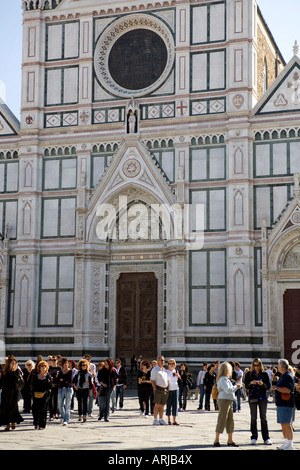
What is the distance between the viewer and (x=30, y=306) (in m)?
34.5

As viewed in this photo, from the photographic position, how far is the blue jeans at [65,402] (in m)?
18.8

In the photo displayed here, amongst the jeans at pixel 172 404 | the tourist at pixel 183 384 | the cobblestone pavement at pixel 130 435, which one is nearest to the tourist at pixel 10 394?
the cobblestone pavement at pixel 130 435

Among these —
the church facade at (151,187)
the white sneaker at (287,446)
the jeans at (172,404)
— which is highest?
the church facade at (151,187)

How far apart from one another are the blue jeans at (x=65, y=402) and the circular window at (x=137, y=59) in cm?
1915

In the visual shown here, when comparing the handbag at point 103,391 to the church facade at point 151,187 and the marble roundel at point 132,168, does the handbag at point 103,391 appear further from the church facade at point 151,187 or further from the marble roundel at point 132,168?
the marble roundel at point 132,168

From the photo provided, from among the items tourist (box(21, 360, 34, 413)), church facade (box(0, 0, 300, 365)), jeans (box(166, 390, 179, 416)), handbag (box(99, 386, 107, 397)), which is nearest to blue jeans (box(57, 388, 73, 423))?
tourist (box(21, 360, 34, 413))

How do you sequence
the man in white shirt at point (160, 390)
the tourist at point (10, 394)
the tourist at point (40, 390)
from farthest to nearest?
1. the man in white shirt at point (160, 390)
2. the tourist at point (40, 390)
3. the tourist at point (10, 394)

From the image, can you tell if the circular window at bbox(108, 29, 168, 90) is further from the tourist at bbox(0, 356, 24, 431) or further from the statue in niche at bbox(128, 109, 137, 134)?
the tourist at bbox(0, 356, 24, 431)

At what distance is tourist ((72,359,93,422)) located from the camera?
19.4 meters

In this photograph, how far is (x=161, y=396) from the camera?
1927 cm
